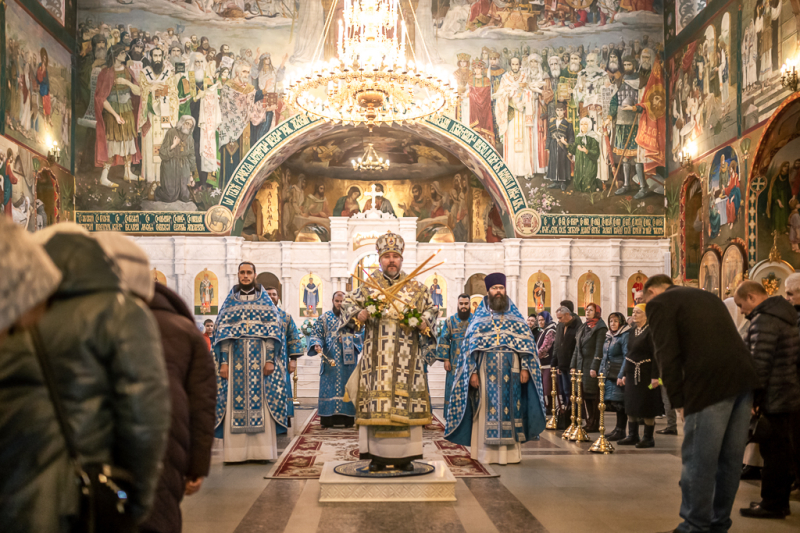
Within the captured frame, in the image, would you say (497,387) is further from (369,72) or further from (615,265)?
(615,265)

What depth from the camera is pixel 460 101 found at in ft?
51.3

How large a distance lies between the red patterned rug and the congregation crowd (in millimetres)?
283

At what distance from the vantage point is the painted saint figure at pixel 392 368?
6117mm

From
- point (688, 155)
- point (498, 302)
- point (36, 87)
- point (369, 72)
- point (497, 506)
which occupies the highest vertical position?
point (36, 87)

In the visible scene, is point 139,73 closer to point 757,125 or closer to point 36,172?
point 36,172

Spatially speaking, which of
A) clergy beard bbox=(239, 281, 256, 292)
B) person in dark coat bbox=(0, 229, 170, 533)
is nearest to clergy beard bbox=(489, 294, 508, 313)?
clergy beard bbox=(239, 281, 256, 292)

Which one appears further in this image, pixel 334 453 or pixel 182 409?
pixel 334 453

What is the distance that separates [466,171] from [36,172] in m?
11.4

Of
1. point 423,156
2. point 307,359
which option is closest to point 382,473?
point 307,359

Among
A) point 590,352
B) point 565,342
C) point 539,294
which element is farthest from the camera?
point 539,294

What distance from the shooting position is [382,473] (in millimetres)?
6047

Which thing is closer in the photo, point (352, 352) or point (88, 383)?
point (88, 383)

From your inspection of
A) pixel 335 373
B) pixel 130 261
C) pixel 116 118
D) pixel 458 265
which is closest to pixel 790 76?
pixel 335 373

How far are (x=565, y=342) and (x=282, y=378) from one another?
4.36m
